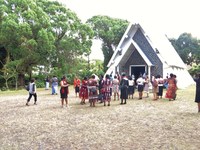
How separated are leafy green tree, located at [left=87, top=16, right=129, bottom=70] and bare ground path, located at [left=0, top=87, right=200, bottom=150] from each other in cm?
3815

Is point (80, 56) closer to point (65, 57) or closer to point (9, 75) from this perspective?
point (65, 57)

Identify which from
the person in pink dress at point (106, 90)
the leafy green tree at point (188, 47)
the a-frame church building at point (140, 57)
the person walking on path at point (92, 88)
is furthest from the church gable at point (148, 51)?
the leafy green tree at point (188, 47)

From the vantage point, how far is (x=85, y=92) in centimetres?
1866

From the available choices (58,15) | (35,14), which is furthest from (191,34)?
(35,14)

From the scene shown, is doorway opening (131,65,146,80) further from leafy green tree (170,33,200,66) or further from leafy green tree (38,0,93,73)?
leafy green tree (170,33,200,66)

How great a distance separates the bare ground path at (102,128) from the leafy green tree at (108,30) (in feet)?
125

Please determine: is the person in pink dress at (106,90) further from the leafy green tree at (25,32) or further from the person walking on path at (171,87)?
the leafy green tree at (25,32)

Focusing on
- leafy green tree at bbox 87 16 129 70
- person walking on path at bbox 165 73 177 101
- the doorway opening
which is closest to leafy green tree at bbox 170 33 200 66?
leafy green tree at bbox 87 16 129 70

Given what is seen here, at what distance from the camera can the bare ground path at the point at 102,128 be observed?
10.1 m

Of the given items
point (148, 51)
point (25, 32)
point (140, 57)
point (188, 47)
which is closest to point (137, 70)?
point (140, 57)

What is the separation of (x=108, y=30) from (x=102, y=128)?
4444 cm

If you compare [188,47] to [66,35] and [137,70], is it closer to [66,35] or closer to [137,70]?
[66,35]

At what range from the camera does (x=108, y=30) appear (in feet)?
182

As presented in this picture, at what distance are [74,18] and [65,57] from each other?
17.2 feet
